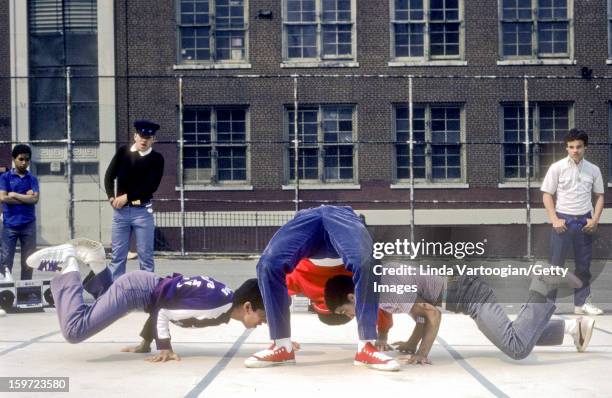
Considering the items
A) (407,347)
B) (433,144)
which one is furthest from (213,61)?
(407,347)

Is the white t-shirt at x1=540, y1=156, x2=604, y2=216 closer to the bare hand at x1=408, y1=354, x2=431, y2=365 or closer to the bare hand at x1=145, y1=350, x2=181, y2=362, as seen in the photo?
the bare hand at x1=408, y1=354, x2=431, y2=365

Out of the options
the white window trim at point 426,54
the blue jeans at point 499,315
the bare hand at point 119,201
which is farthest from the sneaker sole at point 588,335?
the white window trim at point 426,54

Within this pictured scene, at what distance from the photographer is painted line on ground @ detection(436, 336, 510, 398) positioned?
512 cm

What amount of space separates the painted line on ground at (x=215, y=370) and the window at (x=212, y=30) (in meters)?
14.0

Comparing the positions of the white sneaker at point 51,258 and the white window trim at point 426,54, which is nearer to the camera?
the white sneaker at point 51,258

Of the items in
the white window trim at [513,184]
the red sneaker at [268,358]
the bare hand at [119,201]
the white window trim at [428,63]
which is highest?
the white window trim at [428,63]

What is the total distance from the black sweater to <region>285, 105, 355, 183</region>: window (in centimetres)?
1074

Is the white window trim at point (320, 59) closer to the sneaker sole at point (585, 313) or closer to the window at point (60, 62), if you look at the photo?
the window at point (60, 62)

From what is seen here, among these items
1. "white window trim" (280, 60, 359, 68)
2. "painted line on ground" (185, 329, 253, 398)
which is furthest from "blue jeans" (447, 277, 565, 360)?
"white window trim" (280, 60, 359, 68)

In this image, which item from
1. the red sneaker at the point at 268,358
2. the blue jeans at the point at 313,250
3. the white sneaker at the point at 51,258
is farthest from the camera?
the white sneaker at the point at 51,258

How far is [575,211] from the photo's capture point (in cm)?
909

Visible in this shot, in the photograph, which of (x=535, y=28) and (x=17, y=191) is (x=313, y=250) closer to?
(x=17, y=191)

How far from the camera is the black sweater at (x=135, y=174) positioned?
923cm

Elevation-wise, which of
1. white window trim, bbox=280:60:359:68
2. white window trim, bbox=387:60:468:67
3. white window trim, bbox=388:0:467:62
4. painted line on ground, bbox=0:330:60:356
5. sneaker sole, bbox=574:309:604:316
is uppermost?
white window trim, bbox=388:0:467:62
